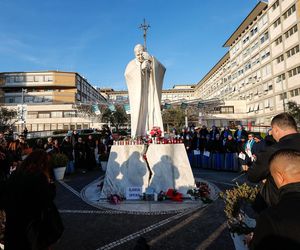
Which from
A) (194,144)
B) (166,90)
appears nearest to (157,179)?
(194,144)

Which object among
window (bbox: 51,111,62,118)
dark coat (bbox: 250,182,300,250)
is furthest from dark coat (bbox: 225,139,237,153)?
window (bbox: 51,111,62,118)

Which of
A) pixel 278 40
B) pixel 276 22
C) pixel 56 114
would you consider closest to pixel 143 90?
pixel 278 40

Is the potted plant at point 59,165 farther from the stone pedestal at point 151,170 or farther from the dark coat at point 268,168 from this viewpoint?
the dark coat at point 268,168

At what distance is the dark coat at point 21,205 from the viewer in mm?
2717

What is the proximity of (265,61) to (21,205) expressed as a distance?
2052 inches

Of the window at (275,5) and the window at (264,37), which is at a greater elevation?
the window at (275,5)

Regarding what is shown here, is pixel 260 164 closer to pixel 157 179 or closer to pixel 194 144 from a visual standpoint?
pixel 157 179

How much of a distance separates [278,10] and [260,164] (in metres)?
48.6

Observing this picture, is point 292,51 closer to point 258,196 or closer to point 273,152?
point 258,196

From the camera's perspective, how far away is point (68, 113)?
64375 millimetres

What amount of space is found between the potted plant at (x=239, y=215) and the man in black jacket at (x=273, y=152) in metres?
0.48

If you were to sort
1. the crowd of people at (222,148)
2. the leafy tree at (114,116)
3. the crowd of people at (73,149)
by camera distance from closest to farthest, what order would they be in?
the crowd of people at (73,149)
the crowd of people at (222,148)
the leafy tree at (114,116)

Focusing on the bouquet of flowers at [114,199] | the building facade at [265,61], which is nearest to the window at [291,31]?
the building facade at [265,61]

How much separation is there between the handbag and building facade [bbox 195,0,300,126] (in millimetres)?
41808
